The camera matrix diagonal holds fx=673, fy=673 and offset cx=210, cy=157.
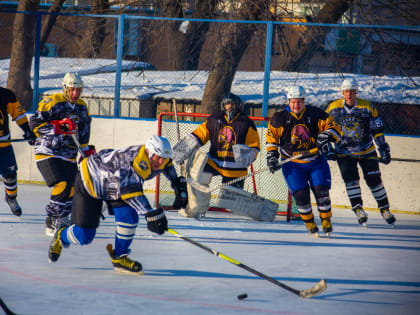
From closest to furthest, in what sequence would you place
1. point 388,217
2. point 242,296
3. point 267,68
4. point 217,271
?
point 242,296 < point 217,271 < point 388,217 < point 267,68

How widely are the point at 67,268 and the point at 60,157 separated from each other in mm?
1515

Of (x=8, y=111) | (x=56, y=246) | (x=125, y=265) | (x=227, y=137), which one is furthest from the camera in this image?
(x=227, y=137)

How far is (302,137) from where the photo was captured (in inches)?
257

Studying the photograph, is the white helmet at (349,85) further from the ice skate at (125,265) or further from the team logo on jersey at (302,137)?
the ice skate at (125,265)

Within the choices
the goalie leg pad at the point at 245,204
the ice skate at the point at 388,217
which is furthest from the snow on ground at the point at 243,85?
the goalie leg pad at the point at 245,204

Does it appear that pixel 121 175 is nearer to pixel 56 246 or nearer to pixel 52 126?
pixel 56 246

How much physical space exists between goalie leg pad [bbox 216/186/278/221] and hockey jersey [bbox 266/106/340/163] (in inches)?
27.4

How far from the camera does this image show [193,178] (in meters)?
7.26

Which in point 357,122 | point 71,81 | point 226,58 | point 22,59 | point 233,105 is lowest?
point 357,122

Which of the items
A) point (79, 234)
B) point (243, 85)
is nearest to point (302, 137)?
point (79, 234)

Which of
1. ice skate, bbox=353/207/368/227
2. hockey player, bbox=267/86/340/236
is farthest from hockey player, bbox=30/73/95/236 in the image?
ice skate, bbox=353/207/368/227

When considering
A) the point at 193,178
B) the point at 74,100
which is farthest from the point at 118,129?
the point at 74,100

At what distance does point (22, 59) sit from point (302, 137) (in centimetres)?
653

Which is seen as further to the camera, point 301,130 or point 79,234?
point 301,130
